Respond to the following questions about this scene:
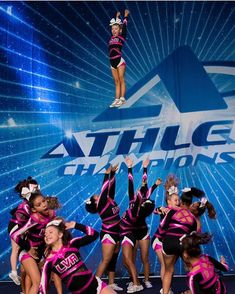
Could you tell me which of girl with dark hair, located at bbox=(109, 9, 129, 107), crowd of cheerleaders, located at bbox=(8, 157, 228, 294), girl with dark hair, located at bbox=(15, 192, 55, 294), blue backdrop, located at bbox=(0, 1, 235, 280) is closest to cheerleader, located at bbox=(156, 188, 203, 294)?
crowd of cheerleaders, located at bbox=(8, 157, 228, 294)

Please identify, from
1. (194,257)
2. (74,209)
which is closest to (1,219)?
A: (74,209)

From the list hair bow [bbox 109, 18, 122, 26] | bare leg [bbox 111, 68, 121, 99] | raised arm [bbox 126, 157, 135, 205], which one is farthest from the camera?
bare leg [bbox 111, 68, 121, 99]

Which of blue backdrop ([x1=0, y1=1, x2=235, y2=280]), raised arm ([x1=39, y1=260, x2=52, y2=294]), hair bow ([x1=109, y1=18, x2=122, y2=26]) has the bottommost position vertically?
raised arm ([x1=39, y1=260, x2=52, y2=294])

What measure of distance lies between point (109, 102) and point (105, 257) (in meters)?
2.28

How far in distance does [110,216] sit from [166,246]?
133cm

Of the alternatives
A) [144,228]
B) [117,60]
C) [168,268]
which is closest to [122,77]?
[117,60]

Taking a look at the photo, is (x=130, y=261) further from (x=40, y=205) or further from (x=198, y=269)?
(x=198, y=269)

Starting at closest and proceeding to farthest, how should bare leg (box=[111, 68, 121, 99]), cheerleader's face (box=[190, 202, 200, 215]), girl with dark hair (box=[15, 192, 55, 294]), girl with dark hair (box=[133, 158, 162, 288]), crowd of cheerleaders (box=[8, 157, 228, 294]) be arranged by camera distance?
1. crowd of cheerleaders (box=[8, 157, 228, 294])
2. girl with dark hair (box=[15, 192, 55, 294])
3. cheerleader's face (box=[190, 202, 200, 215])
4. girl with dark hair (box=[133, 158, 162, 288])
5. bare leg (box=[111, 68, 121, 99])

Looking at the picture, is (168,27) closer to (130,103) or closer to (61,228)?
(130,103)

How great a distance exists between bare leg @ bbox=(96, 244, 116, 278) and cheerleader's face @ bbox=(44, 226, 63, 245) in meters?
1.90

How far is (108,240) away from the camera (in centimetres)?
698

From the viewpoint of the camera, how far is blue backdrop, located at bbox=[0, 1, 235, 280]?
8.18m

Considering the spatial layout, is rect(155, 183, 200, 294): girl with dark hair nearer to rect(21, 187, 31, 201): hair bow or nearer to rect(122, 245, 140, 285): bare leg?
rect(122, 245, 140, 285): bare leg

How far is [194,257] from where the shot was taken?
4.94 m
